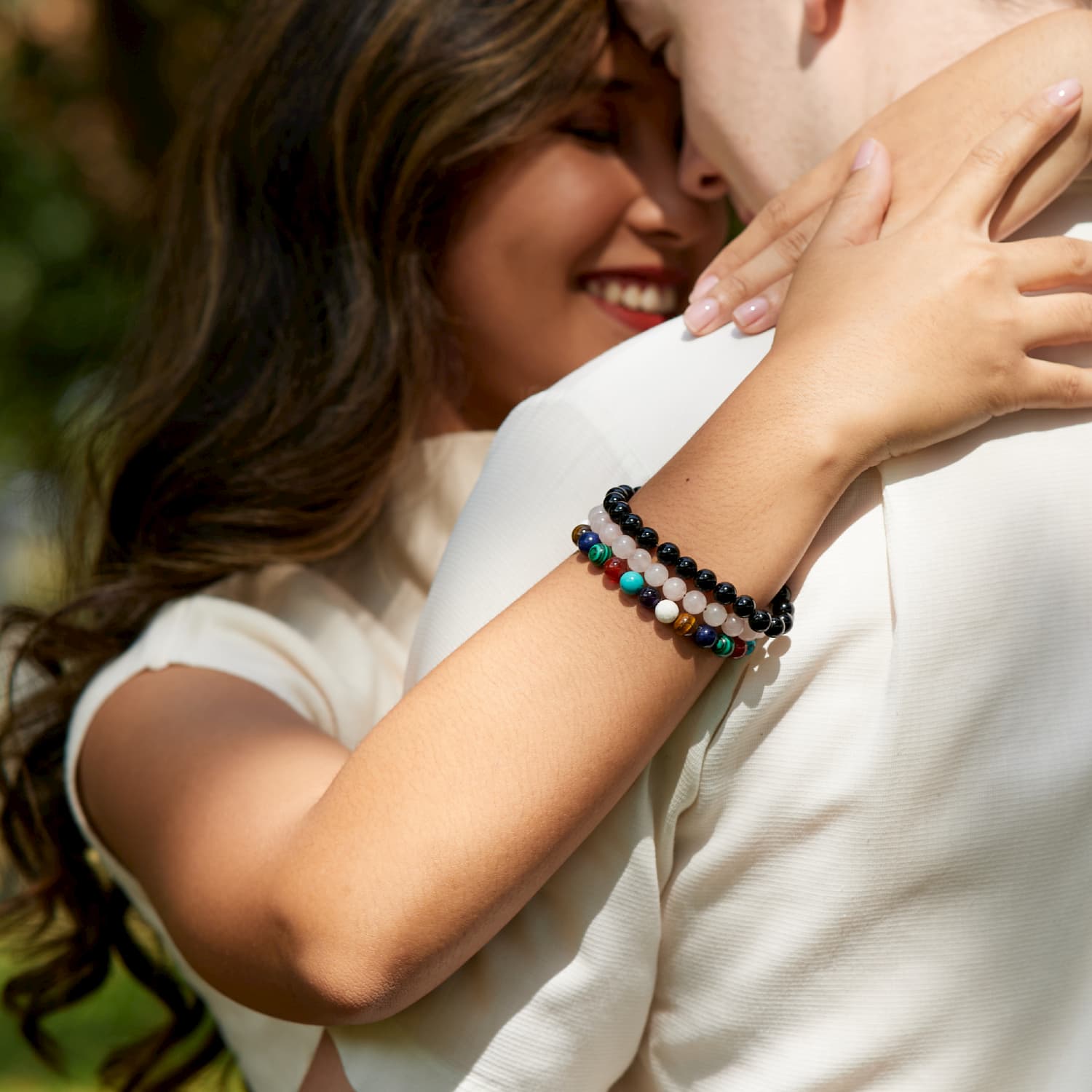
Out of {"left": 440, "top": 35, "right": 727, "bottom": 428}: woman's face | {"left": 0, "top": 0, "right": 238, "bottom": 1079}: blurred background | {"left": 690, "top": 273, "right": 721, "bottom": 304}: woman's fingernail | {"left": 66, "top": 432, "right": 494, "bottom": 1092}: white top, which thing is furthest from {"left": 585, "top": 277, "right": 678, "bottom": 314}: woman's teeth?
{"left": 0, "top": 0, "right": 238, "bottom": 1079}: blurred background

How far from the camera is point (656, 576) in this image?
1.10 meters

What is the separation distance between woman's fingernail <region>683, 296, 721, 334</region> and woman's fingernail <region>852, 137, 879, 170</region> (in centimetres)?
18

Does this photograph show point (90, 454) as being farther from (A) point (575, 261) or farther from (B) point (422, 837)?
(B) point (422, 837)

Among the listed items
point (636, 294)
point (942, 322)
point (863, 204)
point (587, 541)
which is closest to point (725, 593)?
point (587, 541)

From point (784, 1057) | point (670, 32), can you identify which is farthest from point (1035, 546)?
point (670, 32)

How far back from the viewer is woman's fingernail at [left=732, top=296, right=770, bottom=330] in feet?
4.27

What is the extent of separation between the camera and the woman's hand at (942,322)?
108 centimetres

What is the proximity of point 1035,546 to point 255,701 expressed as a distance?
42.4 inches

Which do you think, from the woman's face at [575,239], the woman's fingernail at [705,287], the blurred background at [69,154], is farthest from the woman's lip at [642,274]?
the blurred background at [69,154]

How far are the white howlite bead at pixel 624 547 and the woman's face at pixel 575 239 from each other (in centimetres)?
116

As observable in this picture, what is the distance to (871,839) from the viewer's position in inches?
42.8

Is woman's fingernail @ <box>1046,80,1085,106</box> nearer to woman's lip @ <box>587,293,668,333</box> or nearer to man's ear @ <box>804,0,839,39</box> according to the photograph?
man's ear @ <box>804,0,839,39</box>

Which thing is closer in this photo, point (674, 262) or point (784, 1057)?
point (784, 1057)

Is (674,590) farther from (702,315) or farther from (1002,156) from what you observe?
(1002,156)
